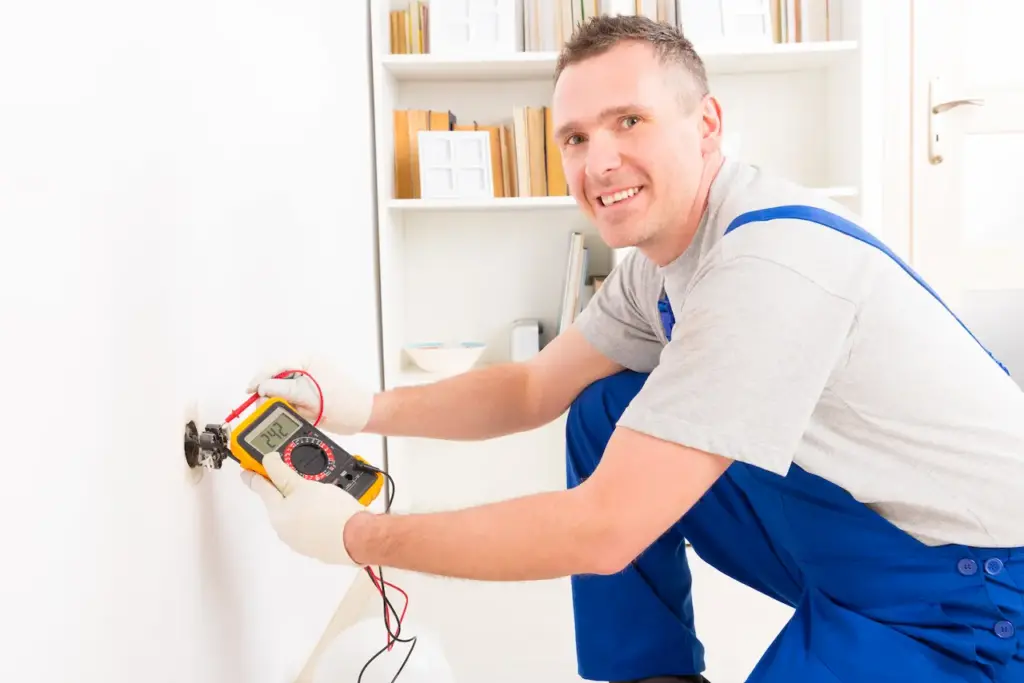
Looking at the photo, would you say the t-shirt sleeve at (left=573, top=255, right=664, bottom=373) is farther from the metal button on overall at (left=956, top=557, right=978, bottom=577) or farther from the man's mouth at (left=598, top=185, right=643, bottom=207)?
the metal button on overall at (left=956, top=557, right=978, bottom=577)

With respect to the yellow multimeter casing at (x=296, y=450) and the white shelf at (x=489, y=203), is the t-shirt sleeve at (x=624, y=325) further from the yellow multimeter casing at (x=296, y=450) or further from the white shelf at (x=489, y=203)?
the white shelf at (x=489, y=203)

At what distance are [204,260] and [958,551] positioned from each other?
0.93 m

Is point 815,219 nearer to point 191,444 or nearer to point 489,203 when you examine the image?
point 191,444

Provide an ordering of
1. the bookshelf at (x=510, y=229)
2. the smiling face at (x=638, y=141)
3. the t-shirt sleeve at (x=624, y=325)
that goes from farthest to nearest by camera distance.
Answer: the bookshelf at (x=510, y=229), the t-shirt sleeve at (x=624, y=325), the smiling face at (x=638, y=141)

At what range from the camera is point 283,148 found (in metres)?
1.46

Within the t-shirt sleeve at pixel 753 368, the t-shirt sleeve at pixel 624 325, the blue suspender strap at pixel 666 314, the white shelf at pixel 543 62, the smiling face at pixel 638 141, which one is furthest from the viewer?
the white shelf at pixel 543 62

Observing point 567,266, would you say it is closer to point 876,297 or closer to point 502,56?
point 502,56

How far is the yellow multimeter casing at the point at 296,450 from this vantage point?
1.06 m

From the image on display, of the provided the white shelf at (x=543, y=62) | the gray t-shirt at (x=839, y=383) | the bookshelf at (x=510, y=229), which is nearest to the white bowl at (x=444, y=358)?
the bookshelf at (x=510, y=229)

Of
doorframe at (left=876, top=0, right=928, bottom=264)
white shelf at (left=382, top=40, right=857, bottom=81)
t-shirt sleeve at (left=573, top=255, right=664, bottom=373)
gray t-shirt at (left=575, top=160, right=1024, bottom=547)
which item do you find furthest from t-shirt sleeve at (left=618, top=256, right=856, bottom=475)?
doorframe at (left=876, top=0, right=928, bottom=264)

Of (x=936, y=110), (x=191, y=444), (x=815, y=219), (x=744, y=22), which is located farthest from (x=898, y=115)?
(x=191, y=444)

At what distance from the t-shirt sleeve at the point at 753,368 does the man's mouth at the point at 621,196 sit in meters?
0.26

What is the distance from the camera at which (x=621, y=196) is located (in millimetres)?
1184

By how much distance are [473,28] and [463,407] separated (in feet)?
4.08
